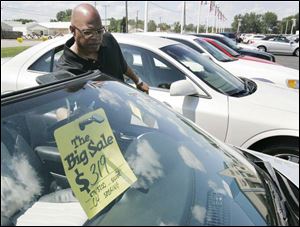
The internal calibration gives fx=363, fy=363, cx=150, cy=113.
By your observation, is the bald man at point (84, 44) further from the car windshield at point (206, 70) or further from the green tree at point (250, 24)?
the green tree at point (250, 24)

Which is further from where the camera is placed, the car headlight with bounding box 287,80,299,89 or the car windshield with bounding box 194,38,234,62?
the car windshield with bounding box 194,38,234,62

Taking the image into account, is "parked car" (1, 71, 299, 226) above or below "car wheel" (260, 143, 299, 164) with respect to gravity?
above

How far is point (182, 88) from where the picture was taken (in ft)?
10.9

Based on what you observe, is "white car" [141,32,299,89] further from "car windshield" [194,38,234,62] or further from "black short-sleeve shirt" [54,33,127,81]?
"black short-sleeve shirt" [54,33,127,81]

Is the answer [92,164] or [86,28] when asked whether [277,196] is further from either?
[86,28]

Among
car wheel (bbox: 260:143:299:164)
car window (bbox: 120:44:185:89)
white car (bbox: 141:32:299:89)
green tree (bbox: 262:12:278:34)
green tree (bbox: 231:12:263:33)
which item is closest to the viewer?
car wheel (bbox: 260:143:299:164)

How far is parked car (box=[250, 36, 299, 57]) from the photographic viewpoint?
27.2 meters

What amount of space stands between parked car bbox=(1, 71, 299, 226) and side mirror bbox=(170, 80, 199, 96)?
1.27 m

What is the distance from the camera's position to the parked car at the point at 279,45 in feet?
89.1

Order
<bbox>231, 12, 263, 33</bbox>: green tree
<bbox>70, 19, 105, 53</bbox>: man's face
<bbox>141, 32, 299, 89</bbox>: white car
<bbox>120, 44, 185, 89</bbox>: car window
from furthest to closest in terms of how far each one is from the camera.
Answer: <bbox>231, 12, 263, 33</bbox>: green tree, <bbox>141, 32, 299, 89</bbox>: white car, <bbox>120, 44, 185, 89</bbox>: car window, <bbox>70, 19, 105, 53</bbox>: man's face

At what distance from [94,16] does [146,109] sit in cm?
100

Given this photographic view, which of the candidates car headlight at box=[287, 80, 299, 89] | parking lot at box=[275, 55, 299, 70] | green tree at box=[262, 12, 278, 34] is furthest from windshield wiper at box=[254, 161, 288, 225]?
green tree at box=[262, 12, 278, 34]

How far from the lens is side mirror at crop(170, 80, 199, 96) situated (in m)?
3.30

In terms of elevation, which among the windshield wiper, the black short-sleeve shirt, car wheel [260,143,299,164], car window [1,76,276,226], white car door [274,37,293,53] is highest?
the black short-sleeve shirt
